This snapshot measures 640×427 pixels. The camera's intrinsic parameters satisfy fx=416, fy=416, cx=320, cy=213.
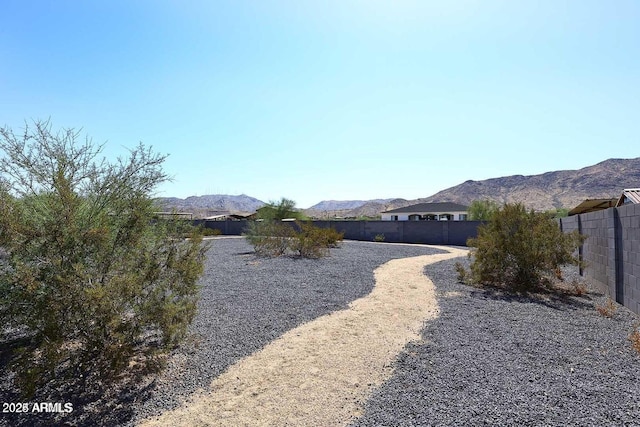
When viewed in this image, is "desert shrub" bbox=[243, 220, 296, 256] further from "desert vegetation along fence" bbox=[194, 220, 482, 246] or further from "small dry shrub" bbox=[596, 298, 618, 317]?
"small dry shrub" bbox=[596, 298, 618, 317]

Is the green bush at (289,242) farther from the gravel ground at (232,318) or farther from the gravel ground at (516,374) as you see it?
the gravel ground at (516,374)

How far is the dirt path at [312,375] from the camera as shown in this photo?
155 inches

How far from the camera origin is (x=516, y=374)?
459cm

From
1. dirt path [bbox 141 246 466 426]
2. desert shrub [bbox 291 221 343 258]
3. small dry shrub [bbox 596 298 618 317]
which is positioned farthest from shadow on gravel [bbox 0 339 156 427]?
desert shrub [bbox 291 221 343 258]

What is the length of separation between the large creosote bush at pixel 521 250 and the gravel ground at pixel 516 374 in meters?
2.45

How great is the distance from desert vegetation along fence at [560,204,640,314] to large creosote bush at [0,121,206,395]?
751 centimetres

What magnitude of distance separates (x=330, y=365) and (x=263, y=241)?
1407cm

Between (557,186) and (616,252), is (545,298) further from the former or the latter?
(557,186)

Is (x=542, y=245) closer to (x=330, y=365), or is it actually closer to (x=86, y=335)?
(x=330, y=365)

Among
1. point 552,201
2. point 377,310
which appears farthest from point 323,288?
point 552,201

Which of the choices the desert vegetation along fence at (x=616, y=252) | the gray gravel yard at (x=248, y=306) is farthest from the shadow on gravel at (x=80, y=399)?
the desert vegetation along fence at (x=616, y=252)

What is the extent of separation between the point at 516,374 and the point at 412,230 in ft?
87.7

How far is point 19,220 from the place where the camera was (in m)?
4.09

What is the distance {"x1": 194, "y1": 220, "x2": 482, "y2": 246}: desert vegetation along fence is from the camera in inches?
1148
